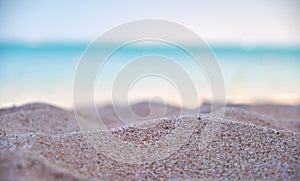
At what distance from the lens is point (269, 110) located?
23.1 feet

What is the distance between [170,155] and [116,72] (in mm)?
8722

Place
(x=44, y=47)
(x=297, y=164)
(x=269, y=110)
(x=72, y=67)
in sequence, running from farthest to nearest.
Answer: (x=44, y=47) → (x=72, y=67) → (x=269, y=110) → (x=297, y=164)

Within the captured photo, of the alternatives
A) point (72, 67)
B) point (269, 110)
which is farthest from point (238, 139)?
point (72, 67)

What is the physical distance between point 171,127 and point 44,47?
1586 centimetres

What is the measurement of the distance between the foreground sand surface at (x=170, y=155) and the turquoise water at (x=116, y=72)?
15.9ft

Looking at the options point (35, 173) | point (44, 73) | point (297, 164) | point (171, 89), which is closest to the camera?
point (35, 173)

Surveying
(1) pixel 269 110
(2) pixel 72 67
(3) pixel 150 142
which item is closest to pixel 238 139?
(3) pixel 150 142

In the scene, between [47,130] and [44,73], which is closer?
[47,130]

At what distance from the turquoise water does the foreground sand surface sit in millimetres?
4854

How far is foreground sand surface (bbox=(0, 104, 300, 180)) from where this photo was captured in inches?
106

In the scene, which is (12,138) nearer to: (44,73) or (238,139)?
(238,139)

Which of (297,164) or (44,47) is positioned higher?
(44,47)

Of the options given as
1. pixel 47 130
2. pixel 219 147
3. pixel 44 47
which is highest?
pixel 44 47

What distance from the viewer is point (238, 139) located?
10.9ft
